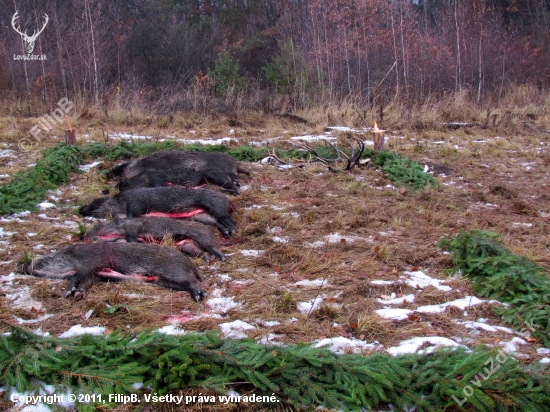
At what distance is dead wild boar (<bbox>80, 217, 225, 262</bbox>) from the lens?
17.7ft

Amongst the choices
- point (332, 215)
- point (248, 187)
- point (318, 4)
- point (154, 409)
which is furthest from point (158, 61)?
point (154, 409)

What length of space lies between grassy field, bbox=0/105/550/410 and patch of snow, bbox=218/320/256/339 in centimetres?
1

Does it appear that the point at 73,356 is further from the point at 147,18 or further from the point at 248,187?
the point at 147,18

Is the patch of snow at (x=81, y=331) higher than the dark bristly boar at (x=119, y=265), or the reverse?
the dark bristly boar at (x=119, y=265)

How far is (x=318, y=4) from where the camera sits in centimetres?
1549

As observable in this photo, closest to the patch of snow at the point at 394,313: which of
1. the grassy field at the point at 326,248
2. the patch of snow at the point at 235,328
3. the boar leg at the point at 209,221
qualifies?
the grassy field at the point at 326,248

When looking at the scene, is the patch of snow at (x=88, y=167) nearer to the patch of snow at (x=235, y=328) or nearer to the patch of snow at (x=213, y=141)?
the patch of snow at (x=213, y=141)

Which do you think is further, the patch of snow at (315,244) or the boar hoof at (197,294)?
the patch of snow at (315,244)

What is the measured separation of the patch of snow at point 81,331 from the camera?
357cm

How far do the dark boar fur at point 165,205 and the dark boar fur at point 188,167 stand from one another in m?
1.16

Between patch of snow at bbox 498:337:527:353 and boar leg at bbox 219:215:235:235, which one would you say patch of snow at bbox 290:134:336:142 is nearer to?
boar leg at bbox 219:215:235:235

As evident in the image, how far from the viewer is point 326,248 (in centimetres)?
536

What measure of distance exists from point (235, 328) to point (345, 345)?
2.63ft

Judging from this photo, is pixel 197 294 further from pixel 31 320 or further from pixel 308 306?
pixel 31 320
